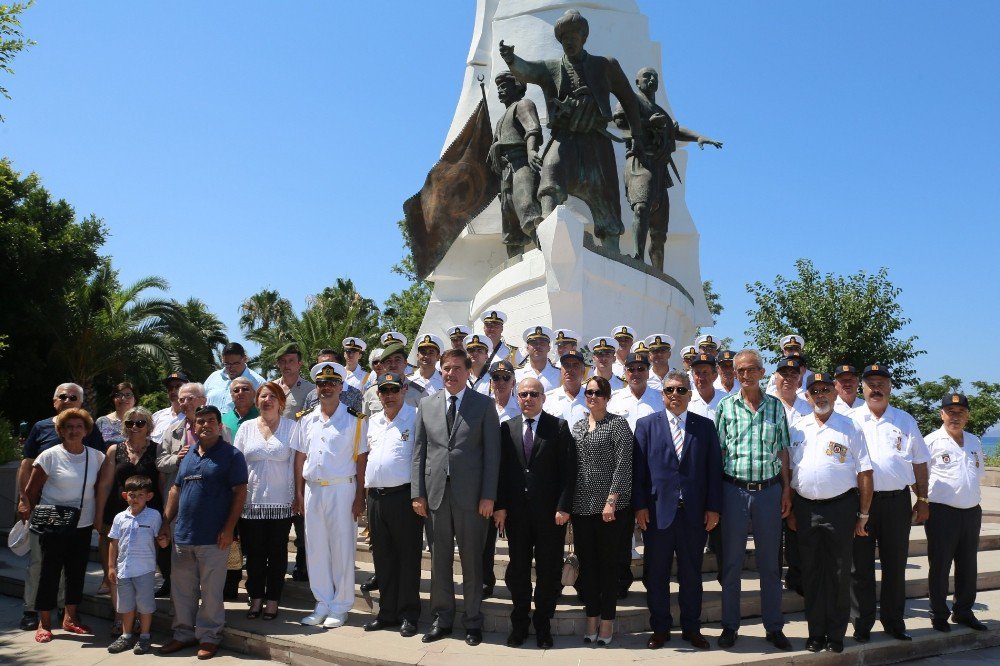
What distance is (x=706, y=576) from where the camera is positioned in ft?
21.9

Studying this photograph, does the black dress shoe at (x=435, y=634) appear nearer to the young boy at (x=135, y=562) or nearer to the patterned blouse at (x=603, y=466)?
the patterned blouse at (x=603, y=466)

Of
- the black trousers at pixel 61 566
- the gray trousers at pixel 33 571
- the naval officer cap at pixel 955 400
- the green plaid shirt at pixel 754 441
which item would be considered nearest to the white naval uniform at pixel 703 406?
the green plaid shirt at pixel 754 441

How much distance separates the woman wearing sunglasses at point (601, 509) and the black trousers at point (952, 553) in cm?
237

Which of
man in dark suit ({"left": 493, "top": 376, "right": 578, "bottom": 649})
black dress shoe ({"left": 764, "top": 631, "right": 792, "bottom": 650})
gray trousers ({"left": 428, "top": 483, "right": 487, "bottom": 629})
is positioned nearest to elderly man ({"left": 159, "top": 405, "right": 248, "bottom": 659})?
gray trousers ({"left": 428, "top": 483, "right": 487, "bottom": 629})

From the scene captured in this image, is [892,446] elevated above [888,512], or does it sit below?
above

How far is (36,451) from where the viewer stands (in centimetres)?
639

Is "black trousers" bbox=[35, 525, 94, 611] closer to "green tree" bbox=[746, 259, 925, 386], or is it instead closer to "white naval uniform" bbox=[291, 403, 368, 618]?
"white naval uniform" bbox=[291, 403, 368, 618]

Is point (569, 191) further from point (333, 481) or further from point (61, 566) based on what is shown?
point (61, 566)

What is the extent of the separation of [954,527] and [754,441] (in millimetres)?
1892

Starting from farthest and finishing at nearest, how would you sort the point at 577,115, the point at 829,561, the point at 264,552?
the point at 577,115, the point at 264,552, the point at 829,561

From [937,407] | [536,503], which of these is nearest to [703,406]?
[536,503]

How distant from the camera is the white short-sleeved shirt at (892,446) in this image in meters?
5.74

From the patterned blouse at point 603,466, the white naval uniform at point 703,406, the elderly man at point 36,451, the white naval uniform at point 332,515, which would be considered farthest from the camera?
the white naval uniform at point 703,406

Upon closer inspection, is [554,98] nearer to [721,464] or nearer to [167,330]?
[721,464]
